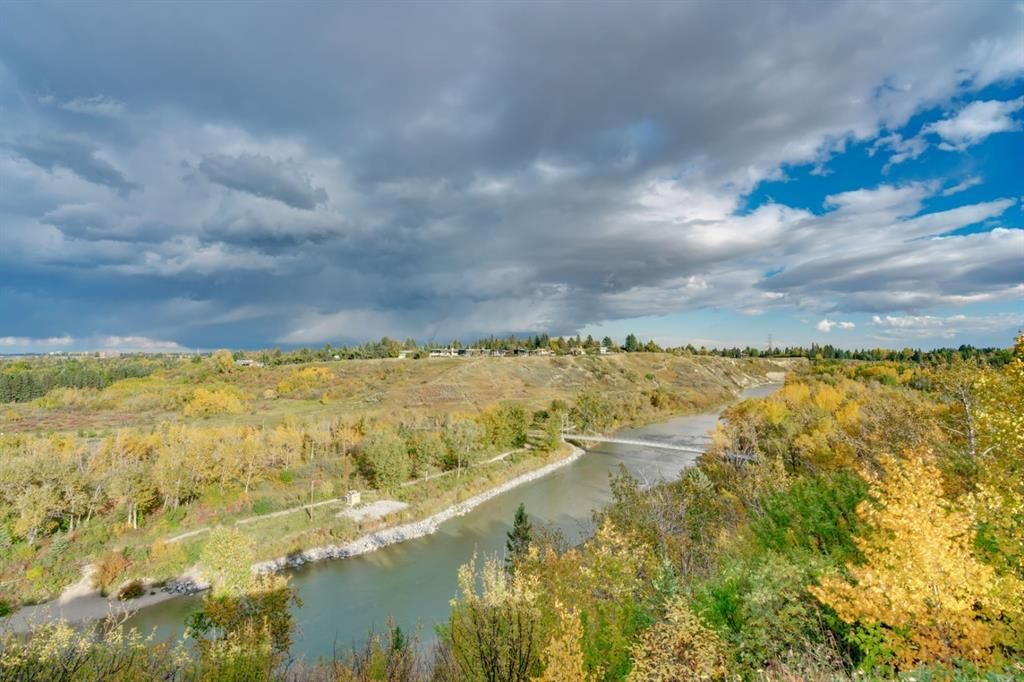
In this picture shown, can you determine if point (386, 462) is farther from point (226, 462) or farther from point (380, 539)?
point (226, 462)

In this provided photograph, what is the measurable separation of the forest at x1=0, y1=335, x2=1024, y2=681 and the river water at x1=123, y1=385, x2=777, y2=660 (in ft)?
7.27

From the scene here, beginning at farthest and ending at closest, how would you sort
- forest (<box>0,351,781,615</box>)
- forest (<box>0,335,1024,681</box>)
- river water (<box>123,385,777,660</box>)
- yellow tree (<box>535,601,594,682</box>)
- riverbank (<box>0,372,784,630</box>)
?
1. forest (<box>0,351,781,615</box>)
2. riverbank (<box>0,372,784,630</box>)
3. river water (<box>123,385,777,660</box>)
4. yellow tree (<box>535,601,594,682</box>)
5. forest (<box>0,335,1024,681</box>)

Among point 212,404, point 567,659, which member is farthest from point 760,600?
point 212,404

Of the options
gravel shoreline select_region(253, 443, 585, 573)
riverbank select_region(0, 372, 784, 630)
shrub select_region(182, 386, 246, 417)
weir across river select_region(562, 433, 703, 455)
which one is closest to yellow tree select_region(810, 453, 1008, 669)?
riverbank select_region(0, 372, 784, 630)

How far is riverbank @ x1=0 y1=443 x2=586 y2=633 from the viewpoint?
26.4m

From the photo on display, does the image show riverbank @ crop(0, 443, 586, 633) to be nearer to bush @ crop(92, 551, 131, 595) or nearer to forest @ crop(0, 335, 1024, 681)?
bush @ crop(92, 551, 131, 595)

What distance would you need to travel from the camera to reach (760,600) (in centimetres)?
→ 1024

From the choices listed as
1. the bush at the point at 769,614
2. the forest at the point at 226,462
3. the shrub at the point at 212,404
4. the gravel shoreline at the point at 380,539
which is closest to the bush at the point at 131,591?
the forest at the point at 226,462

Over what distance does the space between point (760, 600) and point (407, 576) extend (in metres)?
27.2

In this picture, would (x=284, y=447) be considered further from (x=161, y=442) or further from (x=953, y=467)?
(x=953, y=467)

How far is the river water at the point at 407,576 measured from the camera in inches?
1022

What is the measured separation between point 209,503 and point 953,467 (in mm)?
51445

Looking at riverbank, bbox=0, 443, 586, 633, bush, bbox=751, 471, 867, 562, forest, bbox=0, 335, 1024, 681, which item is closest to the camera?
forest, bbox=0, 335, 1024, 681

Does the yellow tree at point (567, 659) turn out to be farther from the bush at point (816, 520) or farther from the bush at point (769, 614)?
the bush at point (816, 520)
